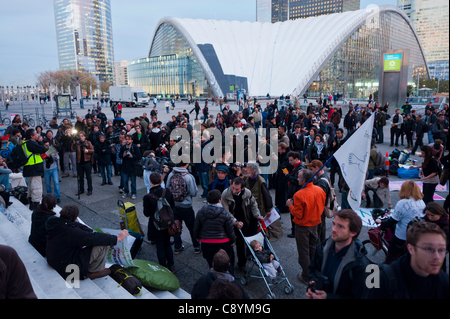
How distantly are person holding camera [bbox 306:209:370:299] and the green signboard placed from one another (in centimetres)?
2856

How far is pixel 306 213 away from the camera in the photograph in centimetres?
426

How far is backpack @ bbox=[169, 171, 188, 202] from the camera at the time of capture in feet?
17.4

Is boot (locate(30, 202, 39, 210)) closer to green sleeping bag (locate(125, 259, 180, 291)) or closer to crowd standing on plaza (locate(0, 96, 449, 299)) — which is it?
crowd standing on plaza (locate(0, 96, 449, 299))

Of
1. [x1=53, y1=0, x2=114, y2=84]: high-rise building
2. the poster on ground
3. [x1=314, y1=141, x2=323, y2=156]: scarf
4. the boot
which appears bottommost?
the boot

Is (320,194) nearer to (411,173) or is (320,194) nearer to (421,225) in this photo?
(421,225)

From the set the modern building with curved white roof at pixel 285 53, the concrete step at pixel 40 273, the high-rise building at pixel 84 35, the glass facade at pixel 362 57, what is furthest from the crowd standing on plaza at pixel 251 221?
the high-rise building at pixel 84 35

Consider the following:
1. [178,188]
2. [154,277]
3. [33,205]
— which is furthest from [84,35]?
[154,277]

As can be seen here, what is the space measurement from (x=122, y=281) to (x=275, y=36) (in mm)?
58552

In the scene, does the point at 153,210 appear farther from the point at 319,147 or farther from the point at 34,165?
the point at 319,147

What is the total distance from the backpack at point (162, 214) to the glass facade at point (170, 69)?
56649mm

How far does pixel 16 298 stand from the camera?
2.76 m

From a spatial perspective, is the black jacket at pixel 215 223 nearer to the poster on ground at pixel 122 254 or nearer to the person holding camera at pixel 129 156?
the poster on ground at pixel 122 254

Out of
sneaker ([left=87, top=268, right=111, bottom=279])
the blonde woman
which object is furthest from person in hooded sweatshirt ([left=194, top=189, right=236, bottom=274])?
the blonde woman

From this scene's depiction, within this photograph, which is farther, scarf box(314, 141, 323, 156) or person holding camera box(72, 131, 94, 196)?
scarf box(314, 141, 323, 156)
